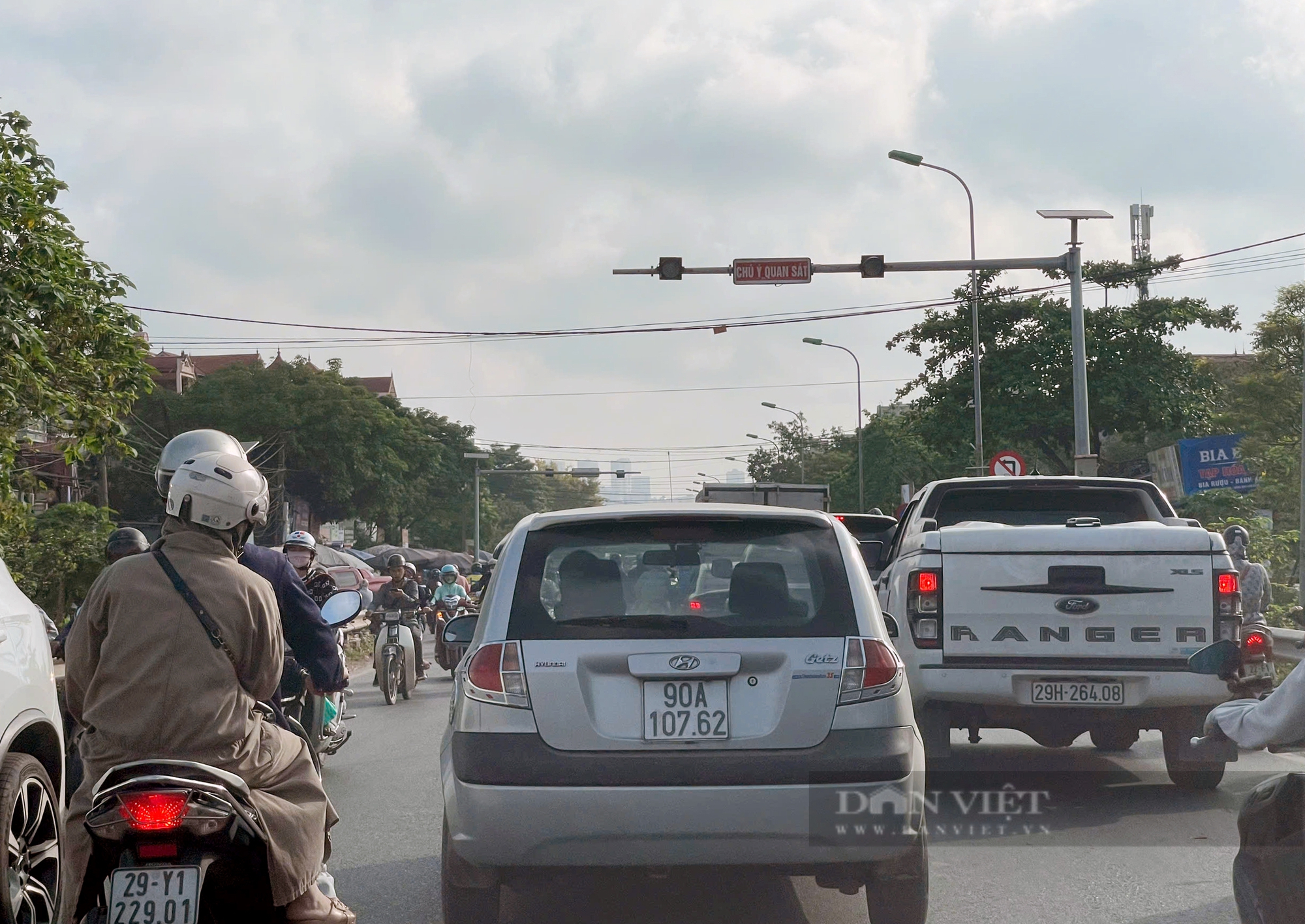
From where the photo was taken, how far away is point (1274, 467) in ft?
100

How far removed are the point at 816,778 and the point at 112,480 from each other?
57594 mm

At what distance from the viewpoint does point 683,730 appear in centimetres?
480

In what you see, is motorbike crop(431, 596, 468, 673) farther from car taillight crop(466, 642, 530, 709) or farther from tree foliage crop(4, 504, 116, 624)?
car taillight crop(466, 642, 530, 709)

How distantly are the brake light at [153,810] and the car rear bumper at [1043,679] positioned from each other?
204 inches

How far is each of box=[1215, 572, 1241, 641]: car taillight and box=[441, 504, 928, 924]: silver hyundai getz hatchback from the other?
3446 millimetres

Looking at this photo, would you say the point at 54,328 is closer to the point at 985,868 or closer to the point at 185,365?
the point at 985,868

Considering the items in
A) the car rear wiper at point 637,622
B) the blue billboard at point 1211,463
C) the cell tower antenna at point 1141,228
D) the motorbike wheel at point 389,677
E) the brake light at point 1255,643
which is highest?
the cell tower antenna at point 1141,228

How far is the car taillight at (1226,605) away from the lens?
7.77 metres

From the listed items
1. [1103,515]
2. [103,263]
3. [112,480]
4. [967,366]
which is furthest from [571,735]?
[112,480]

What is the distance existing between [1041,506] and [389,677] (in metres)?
7.58

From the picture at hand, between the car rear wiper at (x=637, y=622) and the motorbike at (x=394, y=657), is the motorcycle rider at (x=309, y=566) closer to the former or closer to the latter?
the motorbike at (x=394, y=657)

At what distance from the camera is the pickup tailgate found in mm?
7828

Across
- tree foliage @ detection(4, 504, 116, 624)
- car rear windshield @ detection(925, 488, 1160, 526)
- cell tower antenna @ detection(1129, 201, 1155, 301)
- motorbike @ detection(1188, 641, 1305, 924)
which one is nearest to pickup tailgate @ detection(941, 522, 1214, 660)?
car rear windshield @ detection(925, 488, 1160, 526)

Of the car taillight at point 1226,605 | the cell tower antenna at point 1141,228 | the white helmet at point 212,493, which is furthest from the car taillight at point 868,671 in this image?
the cell tower antenna at point 1141,228
